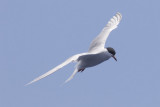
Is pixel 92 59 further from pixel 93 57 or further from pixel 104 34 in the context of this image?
pixel 104 34

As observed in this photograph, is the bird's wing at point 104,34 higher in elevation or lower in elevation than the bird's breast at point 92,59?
higher

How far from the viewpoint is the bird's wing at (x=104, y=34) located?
681 inches

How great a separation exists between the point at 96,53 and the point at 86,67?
2.76 ft

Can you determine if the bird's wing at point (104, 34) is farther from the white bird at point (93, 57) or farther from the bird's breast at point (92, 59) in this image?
the bird's breast at point (92, 59)

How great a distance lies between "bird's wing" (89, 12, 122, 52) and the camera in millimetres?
17291

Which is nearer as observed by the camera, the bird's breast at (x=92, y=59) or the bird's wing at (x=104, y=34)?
the bird's breast at (x=92, y=59)

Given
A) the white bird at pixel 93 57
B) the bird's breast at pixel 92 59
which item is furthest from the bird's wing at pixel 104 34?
the bird's breast at pixel 92 59

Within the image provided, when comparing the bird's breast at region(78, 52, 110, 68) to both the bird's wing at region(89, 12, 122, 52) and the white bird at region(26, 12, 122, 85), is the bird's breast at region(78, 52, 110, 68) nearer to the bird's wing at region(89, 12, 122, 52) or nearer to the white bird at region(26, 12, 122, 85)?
the white bird at region(26, 12, 122, 85)

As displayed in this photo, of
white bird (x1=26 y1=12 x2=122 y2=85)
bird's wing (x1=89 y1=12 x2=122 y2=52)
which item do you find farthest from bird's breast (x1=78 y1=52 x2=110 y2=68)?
bird's wing (x1=89 y1=12 x2=122 y2=52)

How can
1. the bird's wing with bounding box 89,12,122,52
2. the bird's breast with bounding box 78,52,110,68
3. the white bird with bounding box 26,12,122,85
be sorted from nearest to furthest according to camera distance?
the white bird with bounding box 26,12,122,85 → the bird's breast with bounding box 78,52,110,68 → the bird's wing with bounding box 89,12,122,52

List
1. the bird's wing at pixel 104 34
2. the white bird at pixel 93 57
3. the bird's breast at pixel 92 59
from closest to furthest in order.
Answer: the white bird at pixel 93 57, the bird's breast at pixel 92 59, the bird's wing at pixel 104 34

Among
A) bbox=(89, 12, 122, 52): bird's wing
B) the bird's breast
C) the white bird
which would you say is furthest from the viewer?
bbox=(89, 12, 122, 52): bird's wing

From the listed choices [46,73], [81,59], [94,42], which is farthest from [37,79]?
[94,42]

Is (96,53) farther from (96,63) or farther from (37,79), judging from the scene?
(37,79)
